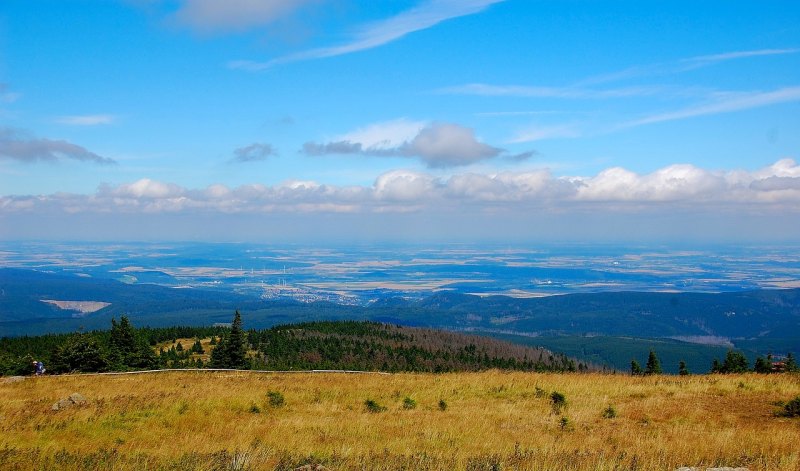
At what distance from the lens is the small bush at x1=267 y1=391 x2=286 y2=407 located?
20.4 meters

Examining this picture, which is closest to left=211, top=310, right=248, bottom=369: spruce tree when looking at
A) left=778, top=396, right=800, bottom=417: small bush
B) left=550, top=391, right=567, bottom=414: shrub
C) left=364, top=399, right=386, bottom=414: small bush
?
left=364, top=399, right=386, bottom=414: small bush

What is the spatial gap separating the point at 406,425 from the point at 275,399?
6.16 metres

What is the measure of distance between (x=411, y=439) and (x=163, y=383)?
1663cm

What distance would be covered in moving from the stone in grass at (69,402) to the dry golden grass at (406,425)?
1.33 ft

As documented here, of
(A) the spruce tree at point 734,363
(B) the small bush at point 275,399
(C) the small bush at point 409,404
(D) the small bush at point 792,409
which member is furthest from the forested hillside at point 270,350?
(D) the small bush at point 792,409

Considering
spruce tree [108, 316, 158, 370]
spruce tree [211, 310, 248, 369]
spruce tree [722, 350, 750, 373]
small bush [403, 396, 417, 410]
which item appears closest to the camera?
small bush [403, 396, 417, 410]

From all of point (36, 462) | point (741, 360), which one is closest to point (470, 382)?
point (36, 462)

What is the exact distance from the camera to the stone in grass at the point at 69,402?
1920cm

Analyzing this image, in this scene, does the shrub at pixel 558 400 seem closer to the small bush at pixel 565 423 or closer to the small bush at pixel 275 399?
the small bush at pixel 565 423

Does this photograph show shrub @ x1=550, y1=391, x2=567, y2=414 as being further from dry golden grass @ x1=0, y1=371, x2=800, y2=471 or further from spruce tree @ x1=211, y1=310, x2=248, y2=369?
spruce tree @ x1=211, y1=310, x2=248, y2=369

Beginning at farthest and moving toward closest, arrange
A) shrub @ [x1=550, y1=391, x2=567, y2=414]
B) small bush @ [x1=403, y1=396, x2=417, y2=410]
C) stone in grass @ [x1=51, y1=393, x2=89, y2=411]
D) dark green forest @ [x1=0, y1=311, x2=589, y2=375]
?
dark green forest @ [x1=0, y1=311, x2=589, y2=375], small bush @ [x1=403, y1=396, x2=417, y2=410], shrub @ [x1=550, y1=391, x2=567, y2=414], stone in grass @ [x1=51, y1=393, x2=89, y2=411]

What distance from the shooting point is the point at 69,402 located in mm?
19781

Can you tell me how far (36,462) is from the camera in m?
11.1

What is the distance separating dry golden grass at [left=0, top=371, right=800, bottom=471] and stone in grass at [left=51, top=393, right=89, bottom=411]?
40 centimetres
